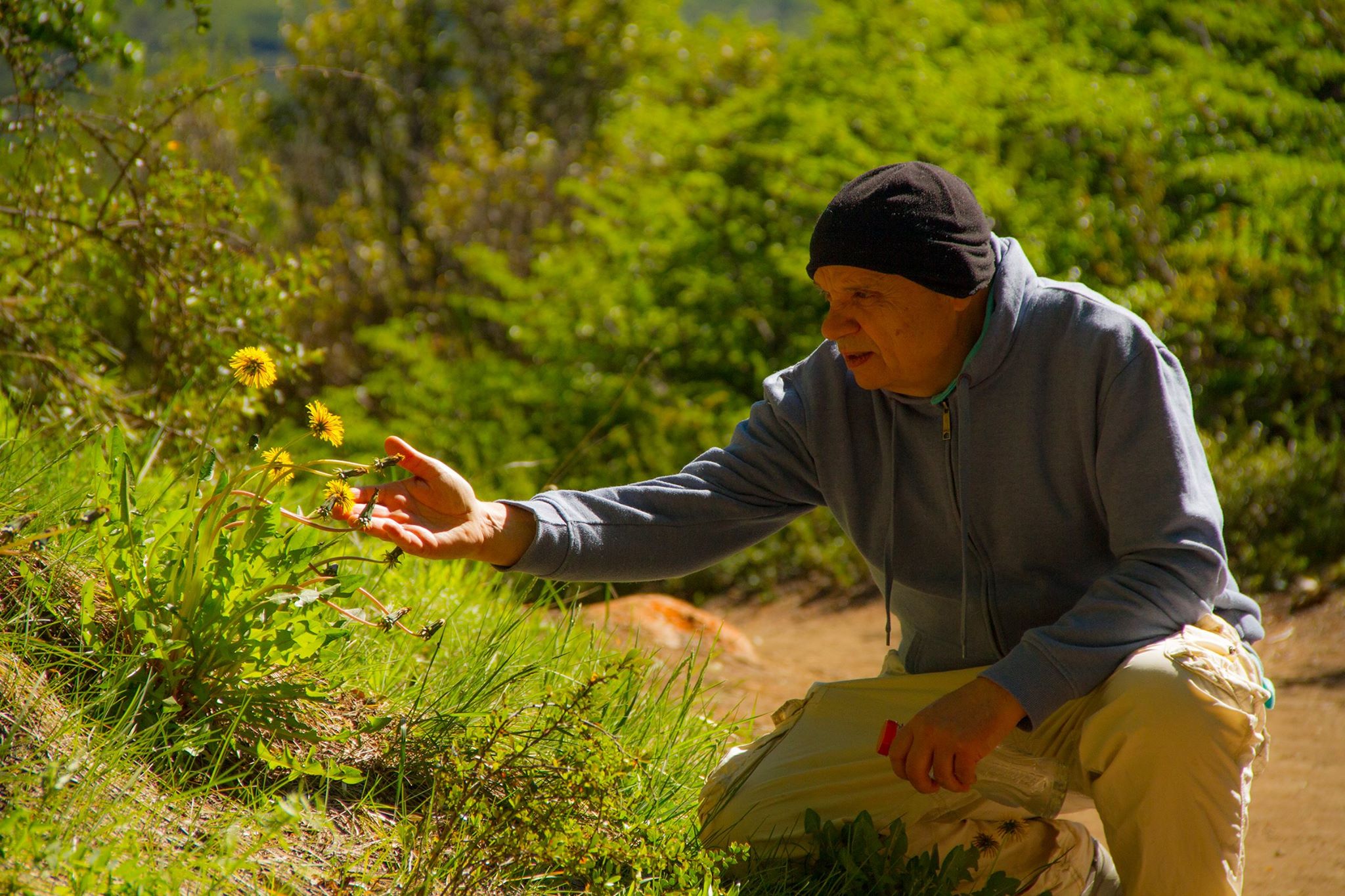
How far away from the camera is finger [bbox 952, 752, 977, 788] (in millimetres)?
2025

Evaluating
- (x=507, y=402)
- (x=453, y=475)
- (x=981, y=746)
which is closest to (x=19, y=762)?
(x=453, y=475)

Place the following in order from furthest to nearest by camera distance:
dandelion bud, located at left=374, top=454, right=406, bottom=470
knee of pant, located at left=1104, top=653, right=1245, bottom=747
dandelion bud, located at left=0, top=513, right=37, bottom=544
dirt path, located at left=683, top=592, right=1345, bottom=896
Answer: dirt path, located at left=683, top=592, right=1345, bottom=896
dandelion bud, located at left=0, top=513, right=37, bottom=544
knee of pant, located at left=1104, top=653, right=1245, bottom=747
dandelion bud, located at left=374, top=454, right=406, bottom=470

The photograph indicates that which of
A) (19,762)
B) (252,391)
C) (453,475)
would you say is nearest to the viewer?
(19,762)

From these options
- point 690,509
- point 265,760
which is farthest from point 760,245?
point 265,760

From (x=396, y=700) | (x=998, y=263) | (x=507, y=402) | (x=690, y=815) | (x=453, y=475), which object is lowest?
(x=507, y=402)

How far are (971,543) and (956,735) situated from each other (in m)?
0.52

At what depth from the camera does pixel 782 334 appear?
8.23m

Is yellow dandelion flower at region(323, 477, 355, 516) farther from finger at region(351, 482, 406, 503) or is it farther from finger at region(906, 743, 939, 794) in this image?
finger at region(906, 743, 939, 794)

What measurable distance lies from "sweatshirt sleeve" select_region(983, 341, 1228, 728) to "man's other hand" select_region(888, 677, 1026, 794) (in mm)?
34

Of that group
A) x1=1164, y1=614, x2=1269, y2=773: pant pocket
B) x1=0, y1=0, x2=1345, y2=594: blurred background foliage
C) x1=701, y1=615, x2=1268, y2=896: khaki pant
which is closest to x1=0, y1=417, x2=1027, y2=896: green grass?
x1=701, y1=615, x2=1268, y2=896: khaki pant

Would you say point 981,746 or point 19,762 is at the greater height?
point 19,762

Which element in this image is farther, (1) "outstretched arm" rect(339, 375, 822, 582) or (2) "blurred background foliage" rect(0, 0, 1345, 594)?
(2) "blurred background foliage" rect(0, 0, 1345, 594)

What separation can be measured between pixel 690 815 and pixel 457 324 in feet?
25.7

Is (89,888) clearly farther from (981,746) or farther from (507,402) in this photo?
(507,402)
